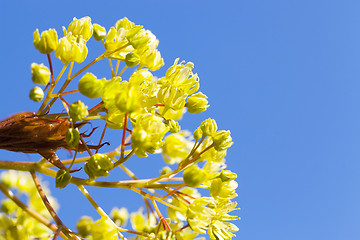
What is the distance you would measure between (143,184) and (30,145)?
55 cm

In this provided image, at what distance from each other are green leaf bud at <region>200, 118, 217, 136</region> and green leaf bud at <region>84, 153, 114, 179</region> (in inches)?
19.5

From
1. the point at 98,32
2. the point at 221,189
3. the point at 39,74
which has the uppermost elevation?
the point at 98,32

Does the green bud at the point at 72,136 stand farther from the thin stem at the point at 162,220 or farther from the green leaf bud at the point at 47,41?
the thin stem at the point at 162,220

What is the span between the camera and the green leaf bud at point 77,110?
163cm

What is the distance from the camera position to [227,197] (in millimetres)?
1929

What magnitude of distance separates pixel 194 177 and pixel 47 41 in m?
0.90

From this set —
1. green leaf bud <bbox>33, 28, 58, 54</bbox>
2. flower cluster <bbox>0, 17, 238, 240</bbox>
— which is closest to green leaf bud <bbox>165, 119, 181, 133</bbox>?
flower cluster <bbox>0, 17, 238, 240</bbox>

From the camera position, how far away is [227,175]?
1903 mm

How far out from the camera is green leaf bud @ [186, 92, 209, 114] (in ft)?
6.75

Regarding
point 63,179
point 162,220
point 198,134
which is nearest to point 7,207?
point 63,179

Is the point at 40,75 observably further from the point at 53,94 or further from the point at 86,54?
the point at 86,54

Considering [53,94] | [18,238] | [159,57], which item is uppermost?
[159,57]

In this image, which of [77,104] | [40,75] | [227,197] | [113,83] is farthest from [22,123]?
[227,197]

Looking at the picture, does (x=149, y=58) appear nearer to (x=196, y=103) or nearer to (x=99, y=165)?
(x=196, y=103)
